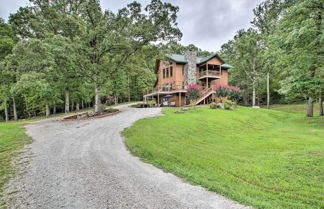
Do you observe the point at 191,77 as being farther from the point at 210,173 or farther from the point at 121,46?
the point at 210,173

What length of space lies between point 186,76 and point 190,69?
1.30m

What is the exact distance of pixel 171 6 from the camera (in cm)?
1387

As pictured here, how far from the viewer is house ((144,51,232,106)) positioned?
22.2m

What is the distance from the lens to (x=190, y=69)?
78.8ft

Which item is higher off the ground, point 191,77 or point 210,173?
point 191,77

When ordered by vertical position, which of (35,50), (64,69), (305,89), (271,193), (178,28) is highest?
(178,28)

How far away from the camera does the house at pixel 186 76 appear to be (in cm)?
2217

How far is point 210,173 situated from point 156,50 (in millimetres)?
14138

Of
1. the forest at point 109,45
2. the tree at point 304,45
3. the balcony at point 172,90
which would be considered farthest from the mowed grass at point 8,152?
the balcony at point 172,90

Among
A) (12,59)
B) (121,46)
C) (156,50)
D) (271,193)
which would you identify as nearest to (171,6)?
(156,50)

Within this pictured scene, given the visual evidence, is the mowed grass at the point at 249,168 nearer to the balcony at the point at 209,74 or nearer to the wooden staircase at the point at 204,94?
the wooden staircase at the point at 204,94

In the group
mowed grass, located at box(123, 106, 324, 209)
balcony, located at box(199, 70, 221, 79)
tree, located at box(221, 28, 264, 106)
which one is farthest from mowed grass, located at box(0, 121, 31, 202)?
tree, located at box(221, 28, 264, 106)

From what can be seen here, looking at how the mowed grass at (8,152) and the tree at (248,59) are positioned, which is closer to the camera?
the mowed grass at (8,152)

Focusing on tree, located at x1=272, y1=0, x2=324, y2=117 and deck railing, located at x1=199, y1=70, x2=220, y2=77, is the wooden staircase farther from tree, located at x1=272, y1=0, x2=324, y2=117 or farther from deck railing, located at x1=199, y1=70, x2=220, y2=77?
tree, located at x1=272, y1=0, x2=324, y2=117
